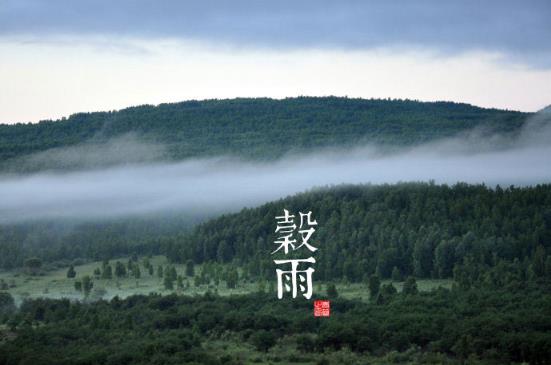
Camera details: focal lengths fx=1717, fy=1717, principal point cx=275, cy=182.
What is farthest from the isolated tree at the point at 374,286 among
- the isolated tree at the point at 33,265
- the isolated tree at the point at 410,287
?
the isolated tree at the point at 33,265

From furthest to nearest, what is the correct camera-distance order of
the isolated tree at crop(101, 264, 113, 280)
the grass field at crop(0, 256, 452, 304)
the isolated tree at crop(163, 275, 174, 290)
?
the isolated tree at crop(101, 264, 113, 280) → the isolated tree at crop(163, 275, 174, 290) → the grass field at crop(0, 256, 452, 304)

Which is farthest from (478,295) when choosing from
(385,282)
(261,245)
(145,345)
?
(261,245)

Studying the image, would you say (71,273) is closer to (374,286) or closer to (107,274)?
(107,274)

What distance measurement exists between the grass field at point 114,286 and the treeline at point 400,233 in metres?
3.21

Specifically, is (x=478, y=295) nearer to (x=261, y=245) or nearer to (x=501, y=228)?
(x=501, y=228)

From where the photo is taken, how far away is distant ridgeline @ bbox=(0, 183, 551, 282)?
159375 millimetres

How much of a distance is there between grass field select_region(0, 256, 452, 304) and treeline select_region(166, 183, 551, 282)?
3206mm

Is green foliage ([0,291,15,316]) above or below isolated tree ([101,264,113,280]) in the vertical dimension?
below

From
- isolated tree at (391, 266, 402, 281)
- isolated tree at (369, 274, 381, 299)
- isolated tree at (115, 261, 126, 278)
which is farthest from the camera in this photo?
isolated tree at (115, 261, 126, 278)

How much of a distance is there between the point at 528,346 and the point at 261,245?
6542 centimetres

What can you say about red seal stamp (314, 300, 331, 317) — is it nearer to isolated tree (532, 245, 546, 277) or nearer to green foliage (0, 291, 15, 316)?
isolated tree (532, 245, 546, 277)

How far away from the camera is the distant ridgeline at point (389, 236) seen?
159 m

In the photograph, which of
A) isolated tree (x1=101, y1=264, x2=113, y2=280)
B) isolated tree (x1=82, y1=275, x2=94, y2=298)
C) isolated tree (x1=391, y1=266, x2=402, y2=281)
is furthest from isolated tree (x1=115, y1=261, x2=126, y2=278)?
isolated tree (x1=391, y1=266, x2=402, y2=281)

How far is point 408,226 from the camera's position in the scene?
171500 mm
